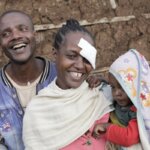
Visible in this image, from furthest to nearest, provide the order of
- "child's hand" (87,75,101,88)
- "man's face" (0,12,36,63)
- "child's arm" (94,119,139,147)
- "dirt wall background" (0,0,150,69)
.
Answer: "dirt wall background" (0,0,150,69) → "man's face" (0,12,36,63) → "child's hand" (87,75,101,88) → "child's arm" (94,119,139,147)

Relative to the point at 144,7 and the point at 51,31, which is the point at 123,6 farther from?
the point at 51,31

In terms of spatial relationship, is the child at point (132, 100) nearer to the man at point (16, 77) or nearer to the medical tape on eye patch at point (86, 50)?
the medical tape on eye patch at point (86, 50)

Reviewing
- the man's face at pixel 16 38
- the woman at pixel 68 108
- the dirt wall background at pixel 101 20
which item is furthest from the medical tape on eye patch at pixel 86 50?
the dirt wall background at pixel 101 20

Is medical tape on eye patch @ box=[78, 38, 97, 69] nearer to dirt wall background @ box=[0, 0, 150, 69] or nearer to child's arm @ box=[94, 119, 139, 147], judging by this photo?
child's arm @ box=[94, 119, 139, 147]

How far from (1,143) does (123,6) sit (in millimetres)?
2843

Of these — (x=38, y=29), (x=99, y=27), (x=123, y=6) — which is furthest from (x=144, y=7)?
(x=38, y=29)

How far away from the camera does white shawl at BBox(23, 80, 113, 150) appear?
2.47 m

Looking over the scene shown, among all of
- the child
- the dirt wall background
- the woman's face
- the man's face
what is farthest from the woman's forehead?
Result: the dirt wall background

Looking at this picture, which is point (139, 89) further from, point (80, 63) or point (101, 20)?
point (101, 20)

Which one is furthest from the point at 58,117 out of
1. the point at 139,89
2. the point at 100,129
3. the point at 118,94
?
the point at 139,89

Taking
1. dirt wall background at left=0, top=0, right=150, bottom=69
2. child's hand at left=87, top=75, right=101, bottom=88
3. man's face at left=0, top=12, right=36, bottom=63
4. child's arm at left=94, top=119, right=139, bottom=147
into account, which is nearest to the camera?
child's arm at left=94, top=119, right=139, bottom=147

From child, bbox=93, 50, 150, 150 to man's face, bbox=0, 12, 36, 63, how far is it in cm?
62

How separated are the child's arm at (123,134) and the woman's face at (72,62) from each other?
0.31 m

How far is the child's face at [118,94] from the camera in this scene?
8.08 feet
